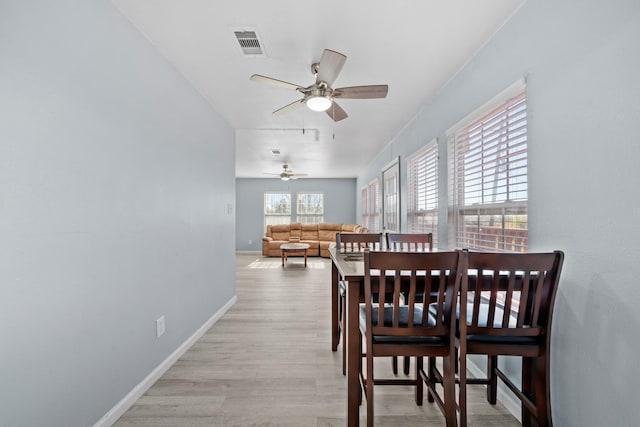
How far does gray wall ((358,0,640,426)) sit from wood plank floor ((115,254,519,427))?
2.04 ft

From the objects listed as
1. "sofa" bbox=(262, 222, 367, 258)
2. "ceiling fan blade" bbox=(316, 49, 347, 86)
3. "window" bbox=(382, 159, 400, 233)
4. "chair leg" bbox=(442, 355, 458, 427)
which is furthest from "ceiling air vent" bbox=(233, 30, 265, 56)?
"sofa" bbox=(262, 222, 367, 258)

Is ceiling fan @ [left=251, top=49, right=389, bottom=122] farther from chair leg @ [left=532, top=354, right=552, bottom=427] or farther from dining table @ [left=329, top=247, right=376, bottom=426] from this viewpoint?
chair leg @ [left=532, top=354, right=552, bottom=427]

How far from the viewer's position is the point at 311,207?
32.1ft

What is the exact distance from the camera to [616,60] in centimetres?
117

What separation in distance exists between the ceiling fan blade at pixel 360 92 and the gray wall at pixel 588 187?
0.92m

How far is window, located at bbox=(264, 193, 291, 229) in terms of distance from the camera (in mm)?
9766

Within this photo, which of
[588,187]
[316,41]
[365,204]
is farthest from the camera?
[365,204]

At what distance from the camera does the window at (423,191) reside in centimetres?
317

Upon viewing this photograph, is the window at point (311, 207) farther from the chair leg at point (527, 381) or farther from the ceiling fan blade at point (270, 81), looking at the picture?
the chair leg at point (527, 381)

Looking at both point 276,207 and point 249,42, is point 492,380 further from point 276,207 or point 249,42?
point 276,207

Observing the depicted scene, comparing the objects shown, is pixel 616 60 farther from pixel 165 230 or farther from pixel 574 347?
pixel 165 230

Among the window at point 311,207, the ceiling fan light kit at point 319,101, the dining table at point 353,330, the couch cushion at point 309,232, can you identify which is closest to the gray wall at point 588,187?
the dining table at point 353,330

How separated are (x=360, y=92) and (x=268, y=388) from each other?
7.67 feet

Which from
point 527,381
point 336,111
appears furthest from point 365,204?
point 527,381
